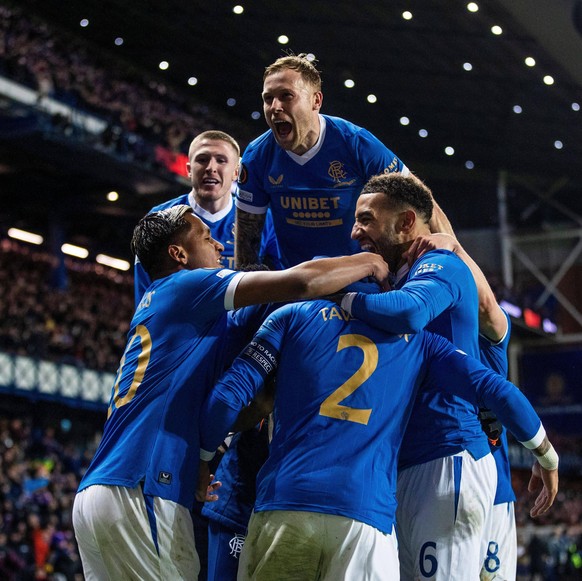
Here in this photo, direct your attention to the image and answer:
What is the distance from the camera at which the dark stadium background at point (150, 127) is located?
17.2 m

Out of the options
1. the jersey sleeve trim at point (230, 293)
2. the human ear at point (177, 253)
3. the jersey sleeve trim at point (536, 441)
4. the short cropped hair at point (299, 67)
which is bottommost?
the jersey sleeve trim at point (536, 441)

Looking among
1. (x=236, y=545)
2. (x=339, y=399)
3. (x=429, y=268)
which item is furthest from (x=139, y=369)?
(x=429, y=268)

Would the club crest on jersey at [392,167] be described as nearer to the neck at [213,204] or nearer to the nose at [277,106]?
the nose at [277,106]

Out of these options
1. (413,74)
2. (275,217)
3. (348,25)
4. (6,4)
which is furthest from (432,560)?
(413,74)

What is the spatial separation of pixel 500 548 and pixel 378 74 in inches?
794

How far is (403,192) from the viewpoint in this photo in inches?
174

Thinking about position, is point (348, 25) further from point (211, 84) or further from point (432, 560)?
point (432, 560)

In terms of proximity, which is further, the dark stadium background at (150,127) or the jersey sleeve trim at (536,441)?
the dark stadium background at (150,127)

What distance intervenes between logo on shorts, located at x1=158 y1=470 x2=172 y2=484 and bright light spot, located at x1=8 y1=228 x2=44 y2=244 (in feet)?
93.1

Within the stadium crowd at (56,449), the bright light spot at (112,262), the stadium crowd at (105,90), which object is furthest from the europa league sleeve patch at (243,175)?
the bright light spot at (112,262)

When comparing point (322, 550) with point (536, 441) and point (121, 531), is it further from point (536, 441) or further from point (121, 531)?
point (536, 441)

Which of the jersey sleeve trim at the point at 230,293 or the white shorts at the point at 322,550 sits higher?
the jersey sleeve trim at the point at 230,293

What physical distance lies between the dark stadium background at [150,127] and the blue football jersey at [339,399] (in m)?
10.1

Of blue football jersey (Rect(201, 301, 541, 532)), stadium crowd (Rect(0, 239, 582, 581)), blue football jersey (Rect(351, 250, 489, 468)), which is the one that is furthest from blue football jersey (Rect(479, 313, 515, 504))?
stadium crowd (Rect(0, 239, 582, 581))
